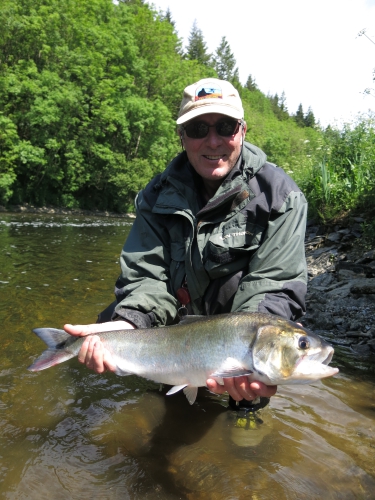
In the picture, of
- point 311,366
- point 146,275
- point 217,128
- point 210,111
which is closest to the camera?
point 311,366

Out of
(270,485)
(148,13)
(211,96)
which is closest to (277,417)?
(270,485)

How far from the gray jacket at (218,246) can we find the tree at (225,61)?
78.8 meters

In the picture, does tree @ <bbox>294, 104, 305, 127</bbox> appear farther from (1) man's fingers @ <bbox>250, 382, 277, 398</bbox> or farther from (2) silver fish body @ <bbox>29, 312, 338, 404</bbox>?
(1) man's fingers @ <bbox>250, 382, 277, 398</bbox>

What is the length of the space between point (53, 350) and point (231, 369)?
1273 millimetres

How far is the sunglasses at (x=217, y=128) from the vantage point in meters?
3.46

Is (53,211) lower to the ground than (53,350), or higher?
lower

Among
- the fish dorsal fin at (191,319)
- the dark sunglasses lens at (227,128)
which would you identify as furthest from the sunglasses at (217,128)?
the fish dorsal fin at (191,319)

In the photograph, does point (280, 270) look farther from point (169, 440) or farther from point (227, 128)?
point (169, 440)

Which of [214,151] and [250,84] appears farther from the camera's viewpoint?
[250,84]

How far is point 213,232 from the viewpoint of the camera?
3.58 meters

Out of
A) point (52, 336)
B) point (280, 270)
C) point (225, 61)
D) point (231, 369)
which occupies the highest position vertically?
point (225, 61)

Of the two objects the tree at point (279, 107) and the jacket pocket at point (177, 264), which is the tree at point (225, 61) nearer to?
the tree at point (279, 107)

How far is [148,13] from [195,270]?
1729 inches

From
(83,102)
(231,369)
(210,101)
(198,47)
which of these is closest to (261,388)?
(231,369)
